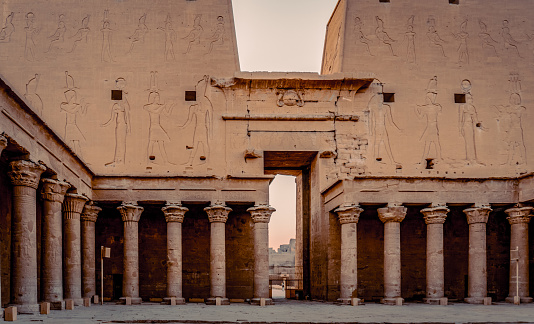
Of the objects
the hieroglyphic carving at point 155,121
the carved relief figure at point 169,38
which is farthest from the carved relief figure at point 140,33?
the hieroglyphic carving at point 155,121

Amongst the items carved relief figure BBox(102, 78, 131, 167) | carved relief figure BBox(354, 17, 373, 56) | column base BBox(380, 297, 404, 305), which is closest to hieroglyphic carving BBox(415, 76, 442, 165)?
carved relief figure BBox(354, 17, 373, 56)

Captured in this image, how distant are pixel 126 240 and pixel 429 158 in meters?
13.2

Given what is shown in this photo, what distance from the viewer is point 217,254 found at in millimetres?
23016

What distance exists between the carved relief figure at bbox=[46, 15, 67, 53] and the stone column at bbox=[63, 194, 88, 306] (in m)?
9.35

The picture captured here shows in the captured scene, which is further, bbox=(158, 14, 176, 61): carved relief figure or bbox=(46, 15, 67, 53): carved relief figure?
bbox=(158, 14, 176, 61): carved relief figure

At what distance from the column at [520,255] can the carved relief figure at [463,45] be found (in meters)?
8.15

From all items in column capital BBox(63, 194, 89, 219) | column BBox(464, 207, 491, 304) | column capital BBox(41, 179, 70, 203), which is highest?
column capital BBox(41, 179, 70, 203)

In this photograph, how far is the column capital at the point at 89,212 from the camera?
22.8 metres

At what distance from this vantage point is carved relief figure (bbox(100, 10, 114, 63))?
2720 cm

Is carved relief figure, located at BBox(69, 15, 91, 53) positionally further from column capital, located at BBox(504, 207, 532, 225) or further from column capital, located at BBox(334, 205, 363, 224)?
column capital, located at BBox(504, 207, 532, 225)

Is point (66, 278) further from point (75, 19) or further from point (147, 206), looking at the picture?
point (75, 19)

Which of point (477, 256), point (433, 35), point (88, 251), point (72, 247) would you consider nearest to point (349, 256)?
point (477, 256)

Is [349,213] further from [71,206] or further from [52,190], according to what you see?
[52,190]

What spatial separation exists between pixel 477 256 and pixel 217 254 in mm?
9459
